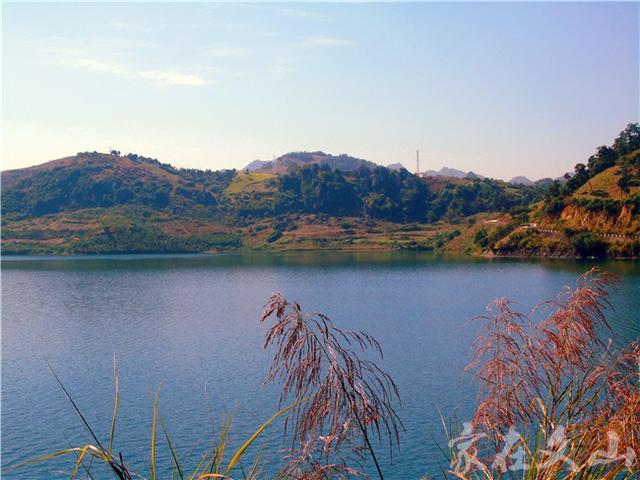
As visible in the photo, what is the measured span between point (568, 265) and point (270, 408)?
254 ft

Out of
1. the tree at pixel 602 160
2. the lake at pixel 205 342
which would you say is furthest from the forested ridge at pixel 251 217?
the lake at pixel 205 342

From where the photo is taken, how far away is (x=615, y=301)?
176 ft

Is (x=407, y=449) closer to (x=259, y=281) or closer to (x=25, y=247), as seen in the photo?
(x=259, y=281)

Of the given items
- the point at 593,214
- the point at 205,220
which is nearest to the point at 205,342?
the point at 593,214

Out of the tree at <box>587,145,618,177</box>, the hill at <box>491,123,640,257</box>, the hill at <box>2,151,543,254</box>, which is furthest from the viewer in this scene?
the hill at <box>2,151,543,254</box>

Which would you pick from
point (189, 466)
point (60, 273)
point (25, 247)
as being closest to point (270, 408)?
point (189, 466)

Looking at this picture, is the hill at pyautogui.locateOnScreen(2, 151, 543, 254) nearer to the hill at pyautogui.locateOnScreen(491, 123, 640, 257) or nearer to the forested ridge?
the forested ridge

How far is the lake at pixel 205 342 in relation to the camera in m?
A: 25.0

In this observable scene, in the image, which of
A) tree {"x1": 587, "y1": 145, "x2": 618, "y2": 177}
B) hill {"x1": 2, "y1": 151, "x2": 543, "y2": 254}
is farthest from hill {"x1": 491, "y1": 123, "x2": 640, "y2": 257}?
hill {"x1": 2, "y1": 151, "x2": 543, "y2": 254}

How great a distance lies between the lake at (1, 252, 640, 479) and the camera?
82.1 ft

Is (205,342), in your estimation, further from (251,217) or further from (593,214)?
(251,217)

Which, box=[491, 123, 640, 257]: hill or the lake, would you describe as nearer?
the lake

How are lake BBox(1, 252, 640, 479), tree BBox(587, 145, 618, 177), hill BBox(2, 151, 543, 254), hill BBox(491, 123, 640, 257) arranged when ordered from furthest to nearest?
hill BBox(2, 151, 543, 254) → tree BBox(587, 145, 618, 177) → hill BBox(491, 123, 640, 257) → lake BBox(1, 252, 640, 479)

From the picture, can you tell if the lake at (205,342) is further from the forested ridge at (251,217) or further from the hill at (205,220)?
the hill at (205,220)
